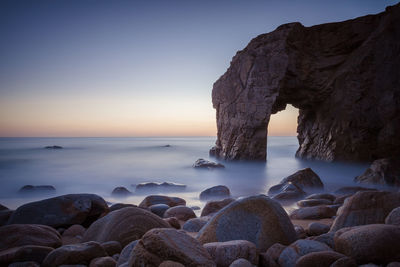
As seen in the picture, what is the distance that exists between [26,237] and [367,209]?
3.95 m

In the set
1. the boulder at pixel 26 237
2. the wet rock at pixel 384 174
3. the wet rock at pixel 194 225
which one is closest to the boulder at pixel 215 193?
the wet rock at pixel 194 225

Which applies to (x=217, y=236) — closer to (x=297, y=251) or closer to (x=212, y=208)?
(x=297, y=251)

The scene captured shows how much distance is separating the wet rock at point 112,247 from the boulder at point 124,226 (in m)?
0.17

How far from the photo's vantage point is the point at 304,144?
20625 millimetres

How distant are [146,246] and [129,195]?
669 centimetres

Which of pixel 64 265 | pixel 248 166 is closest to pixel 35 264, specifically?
pixel 64 265

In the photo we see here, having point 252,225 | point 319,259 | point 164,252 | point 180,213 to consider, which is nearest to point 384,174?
point 180,213

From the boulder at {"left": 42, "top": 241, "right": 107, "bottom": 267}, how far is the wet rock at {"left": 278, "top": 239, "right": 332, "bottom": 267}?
1.60 m

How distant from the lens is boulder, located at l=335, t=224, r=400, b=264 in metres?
1.77

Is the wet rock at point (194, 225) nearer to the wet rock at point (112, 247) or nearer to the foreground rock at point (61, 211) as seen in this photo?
the wet rock at point (112, 247)

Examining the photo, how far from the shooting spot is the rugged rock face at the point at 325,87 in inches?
563

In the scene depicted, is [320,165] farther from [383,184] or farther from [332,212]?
[332,212]

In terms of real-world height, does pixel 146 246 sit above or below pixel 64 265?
above

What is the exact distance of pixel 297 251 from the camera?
1941mm
